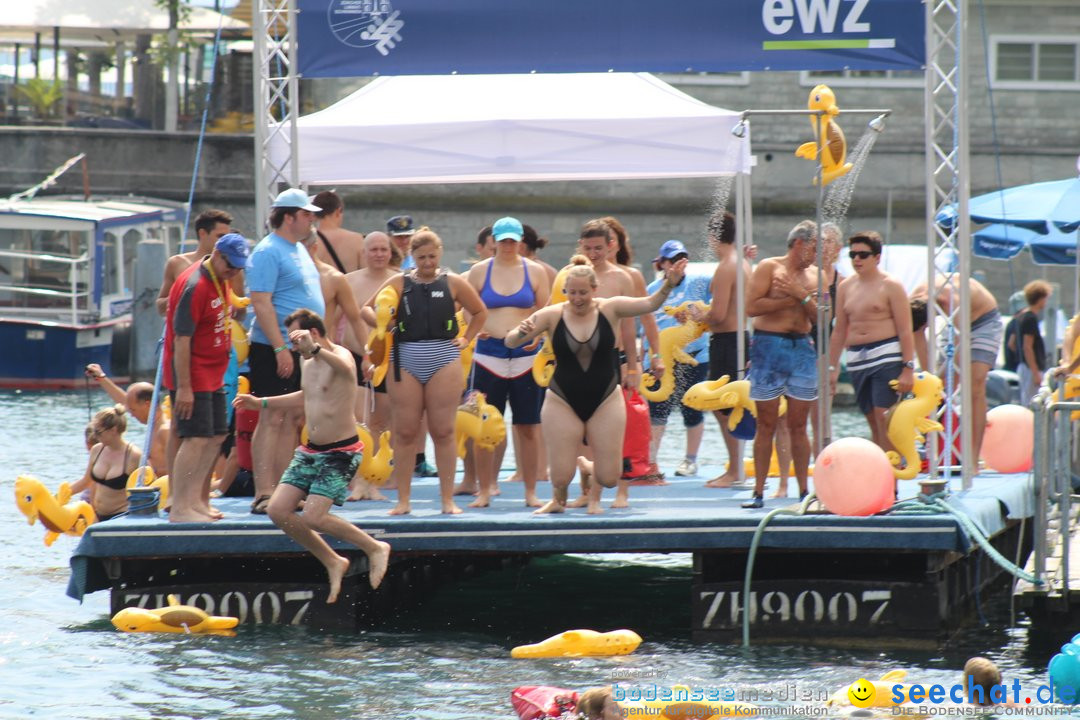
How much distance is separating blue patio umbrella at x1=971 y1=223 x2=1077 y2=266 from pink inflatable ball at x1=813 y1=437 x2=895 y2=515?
8.80 meters

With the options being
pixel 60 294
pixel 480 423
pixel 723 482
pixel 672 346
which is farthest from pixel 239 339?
pixel 60 294

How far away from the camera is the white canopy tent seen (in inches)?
527

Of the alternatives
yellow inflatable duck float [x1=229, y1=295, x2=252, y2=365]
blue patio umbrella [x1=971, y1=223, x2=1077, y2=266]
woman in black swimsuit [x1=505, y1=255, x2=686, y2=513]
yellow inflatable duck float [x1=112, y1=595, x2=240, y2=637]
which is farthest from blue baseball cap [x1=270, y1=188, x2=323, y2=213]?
blue patio umbrella [x1=971, y1=223, x2=1077, y2=266]

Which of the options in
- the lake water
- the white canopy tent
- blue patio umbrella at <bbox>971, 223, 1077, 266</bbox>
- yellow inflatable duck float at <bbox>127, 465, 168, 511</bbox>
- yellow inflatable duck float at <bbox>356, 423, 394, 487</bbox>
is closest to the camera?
the lake water

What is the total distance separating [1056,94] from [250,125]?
16.7 meters

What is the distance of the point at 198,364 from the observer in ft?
30.8

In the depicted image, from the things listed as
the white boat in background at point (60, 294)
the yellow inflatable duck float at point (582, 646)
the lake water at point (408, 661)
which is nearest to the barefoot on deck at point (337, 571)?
the lake water at point (408, 661)

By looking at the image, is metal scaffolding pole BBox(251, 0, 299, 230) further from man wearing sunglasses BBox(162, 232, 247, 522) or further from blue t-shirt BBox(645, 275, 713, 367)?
blue t-shirt BBox(645, 275, 713, 367)

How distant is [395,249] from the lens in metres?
11.4

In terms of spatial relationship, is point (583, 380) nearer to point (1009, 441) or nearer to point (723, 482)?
point (723, 482)

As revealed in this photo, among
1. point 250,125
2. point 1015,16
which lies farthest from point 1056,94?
point 250,125

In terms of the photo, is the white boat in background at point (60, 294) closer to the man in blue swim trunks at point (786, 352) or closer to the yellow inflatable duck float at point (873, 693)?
the man in blue swim trunks at point (786, 352)

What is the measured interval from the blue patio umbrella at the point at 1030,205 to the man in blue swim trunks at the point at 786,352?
4993 mm

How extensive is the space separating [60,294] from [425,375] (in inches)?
738
